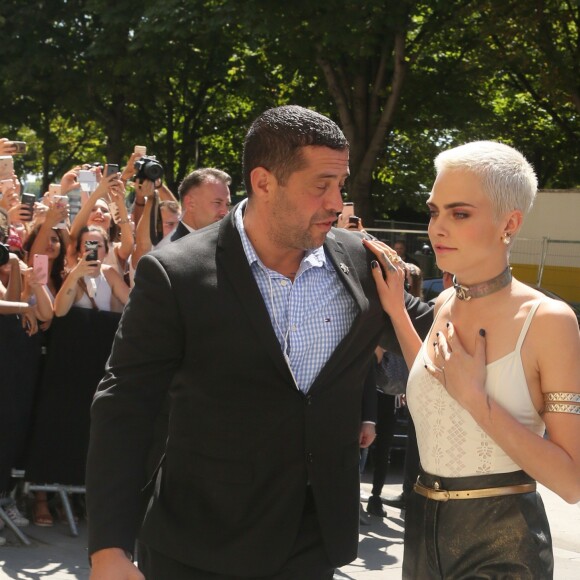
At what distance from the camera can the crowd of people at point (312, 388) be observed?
108 inches

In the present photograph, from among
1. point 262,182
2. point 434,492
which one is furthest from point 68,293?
point 434,492

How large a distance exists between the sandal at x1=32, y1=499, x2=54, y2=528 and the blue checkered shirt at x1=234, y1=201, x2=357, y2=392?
4411 millimetres

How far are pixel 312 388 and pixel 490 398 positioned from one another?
468mm

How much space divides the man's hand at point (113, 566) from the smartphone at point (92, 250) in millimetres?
4066

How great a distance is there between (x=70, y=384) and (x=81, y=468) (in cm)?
55

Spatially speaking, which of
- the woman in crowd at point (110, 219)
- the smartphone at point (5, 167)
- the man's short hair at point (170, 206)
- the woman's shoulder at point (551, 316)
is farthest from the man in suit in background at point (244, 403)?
the man's short hair at point (170, 206)

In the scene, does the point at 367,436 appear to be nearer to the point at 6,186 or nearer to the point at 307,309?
the point at 307,309

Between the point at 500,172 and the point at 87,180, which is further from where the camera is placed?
the point at 87,180

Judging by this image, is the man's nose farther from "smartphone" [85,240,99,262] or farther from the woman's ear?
"smartphone" [85,240,99,262]

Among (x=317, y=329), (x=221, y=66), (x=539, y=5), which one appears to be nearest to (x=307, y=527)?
(x=317, y=329)

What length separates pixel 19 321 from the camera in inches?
266

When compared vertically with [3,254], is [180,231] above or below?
above

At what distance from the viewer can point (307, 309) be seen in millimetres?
3010

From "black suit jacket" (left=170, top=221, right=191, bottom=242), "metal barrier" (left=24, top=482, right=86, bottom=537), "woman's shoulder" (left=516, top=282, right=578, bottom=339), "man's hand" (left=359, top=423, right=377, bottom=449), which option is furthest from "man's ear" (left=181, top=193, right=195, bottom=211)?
"woman's shoulder" (left=516, top=282, right=578, bottom=339)
